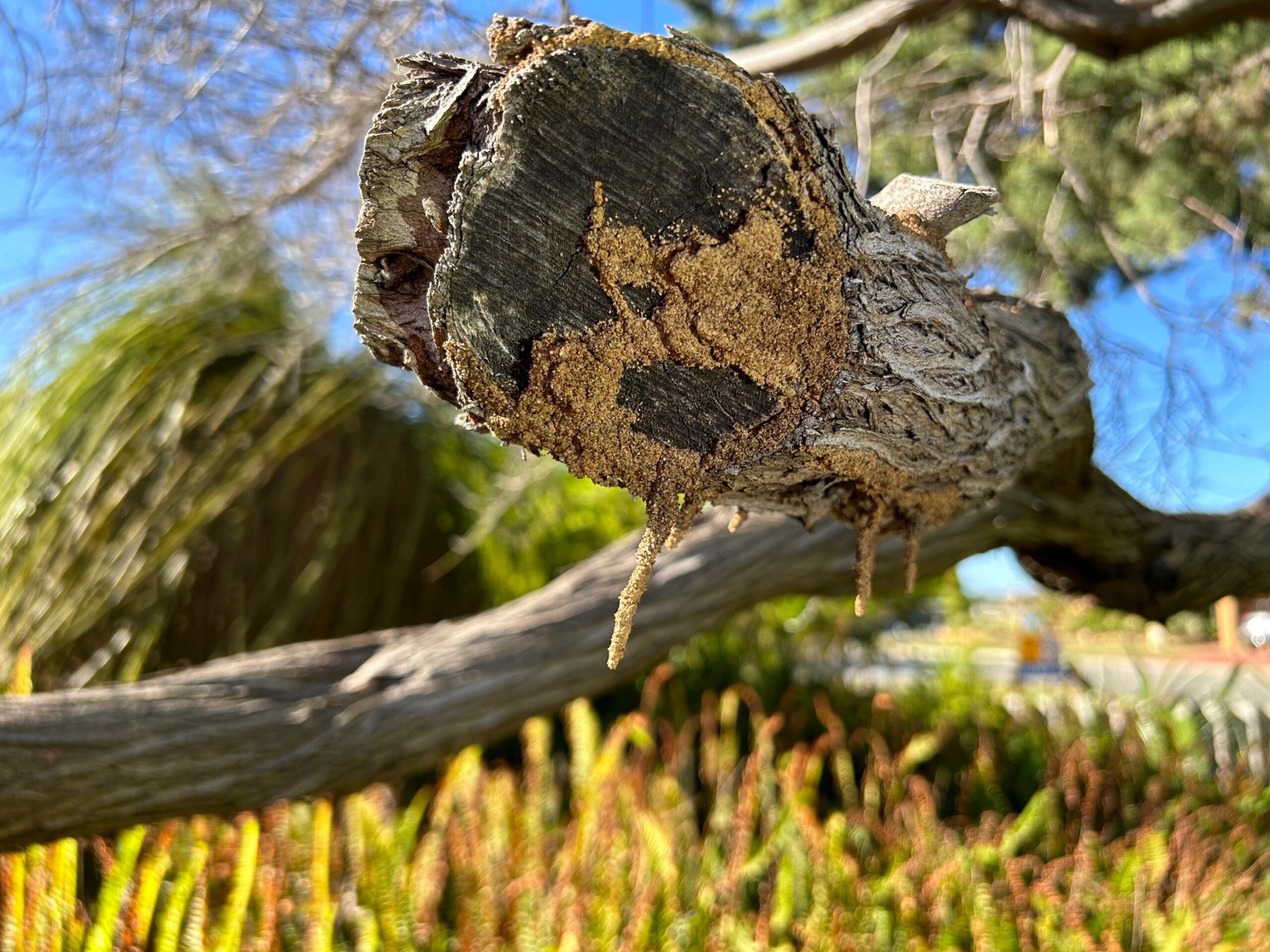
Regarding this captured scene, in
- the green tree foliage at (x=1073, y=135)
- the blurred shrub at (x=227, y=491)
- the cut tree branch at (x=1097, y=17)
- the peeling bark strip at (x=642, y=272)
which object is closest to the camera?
the peeling bark strip at (x=642, y=272)

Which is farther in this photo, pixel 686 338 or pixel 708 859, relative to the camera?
pixel 708 859

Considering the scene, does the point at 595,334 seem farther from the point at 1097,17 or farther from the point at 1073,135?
the point at 1073,135

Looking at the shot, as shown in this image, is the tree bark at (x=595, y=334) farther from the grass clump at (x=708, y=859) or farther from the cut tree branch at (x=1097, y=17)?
the cut tree branch at (x=1097, y=17)

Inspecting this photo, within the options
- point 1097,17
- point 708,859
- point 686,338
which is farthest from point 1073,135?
point 686,338

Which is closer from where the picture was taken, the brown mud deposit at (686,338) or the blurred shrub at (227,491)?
the brown mud deposit at (686,338)

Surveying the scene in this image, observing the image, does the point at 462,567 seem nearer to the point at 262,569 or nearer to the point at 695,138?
the point at 262,569

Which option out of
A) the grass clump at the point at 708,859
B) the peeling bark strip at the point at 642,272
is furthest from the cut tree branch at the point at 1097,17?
the grass clump at the point at 708,859
